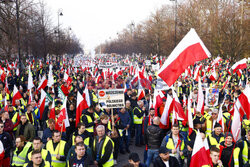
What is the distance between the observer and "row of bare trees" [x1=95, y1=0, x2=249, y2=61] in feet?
89.1

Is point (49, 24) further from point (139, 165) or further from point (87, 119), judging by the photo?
point (139, 165)

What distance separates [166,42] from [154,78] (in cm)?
2446

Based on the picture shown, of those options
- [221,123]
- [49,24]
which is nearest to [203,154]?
[221,123]

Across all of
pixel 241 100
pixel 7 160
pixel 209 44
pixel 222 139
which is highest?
pixel 209 44

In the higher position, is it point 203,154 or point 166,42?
point 166,42

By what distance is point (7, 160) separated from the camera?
681 cm

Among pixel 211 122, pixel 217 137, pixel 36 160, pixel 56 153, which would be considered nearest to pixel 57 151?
pixel 56 153

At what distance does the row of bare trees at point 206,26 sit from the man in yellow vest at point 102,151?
74.1 feet

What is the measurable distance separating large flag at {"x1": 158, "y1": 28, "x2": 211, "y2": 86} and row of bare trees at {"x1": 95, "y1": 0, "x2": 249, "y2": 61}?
2136 centimetres

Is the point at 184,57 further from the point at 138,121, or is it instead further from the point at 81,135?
the point at 138,121

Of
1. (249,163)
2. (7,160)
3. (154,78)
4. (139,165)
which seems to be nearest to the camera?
(139,165)

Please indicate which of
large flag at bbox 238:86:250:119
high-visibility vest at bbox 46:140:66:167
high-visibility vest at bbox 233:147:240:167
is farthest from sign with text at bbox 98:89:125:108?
large flag at bbox 238:86:250:119

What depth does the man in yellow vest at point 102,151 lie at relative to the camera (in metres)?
5.79

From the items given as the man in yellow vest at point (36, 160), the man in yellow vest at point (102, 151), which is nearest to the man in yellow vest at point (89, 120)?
the man in yellow vest at point (102, 151)
